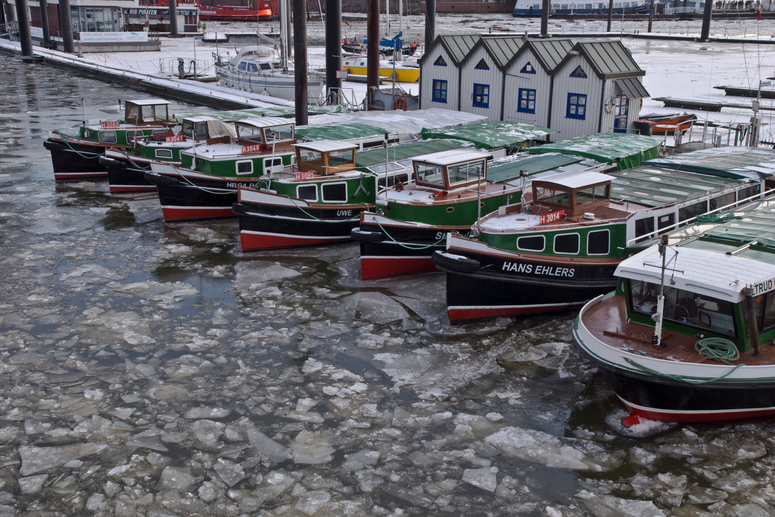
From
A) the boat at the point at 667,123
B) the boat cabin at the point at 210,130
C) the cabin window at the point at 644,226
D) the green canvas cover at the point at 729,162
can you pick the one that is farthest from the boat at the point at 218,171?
the boat at the point at 667,123

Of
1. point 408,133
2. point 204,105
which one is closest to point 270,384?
point 408,133

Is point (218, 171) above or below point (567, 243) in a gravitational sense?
above

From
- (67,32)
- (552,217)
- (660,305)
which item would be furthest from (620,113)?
(67,32)

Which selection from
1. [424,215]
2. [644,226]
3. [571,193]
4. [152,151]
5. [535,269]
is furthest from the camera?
[152,151]

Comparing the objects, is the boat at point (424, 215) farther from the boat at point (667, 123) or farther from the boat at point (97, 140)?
the boat at point (667, 123)

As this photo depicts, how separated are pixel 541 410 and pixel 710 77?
43.6m

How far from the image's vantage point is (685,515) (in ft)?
28.4

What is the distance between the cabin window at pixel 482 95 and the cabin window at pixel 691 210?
13.0m

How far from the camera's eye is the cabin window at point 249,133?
72.0 feet

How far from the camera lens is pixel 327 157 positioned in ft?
62.0

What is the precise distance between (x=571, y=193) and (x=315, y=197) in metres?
7.12

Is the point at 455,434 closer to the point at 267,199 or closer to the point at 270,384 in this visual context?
the point at 270,384

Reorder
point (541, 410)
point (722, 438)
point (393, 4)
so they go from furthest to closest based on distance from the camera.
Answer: point (393, 4) < point (541, 410) < point (722, 438)

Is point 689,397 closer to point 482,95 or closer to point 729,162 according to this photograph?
point 729,162
